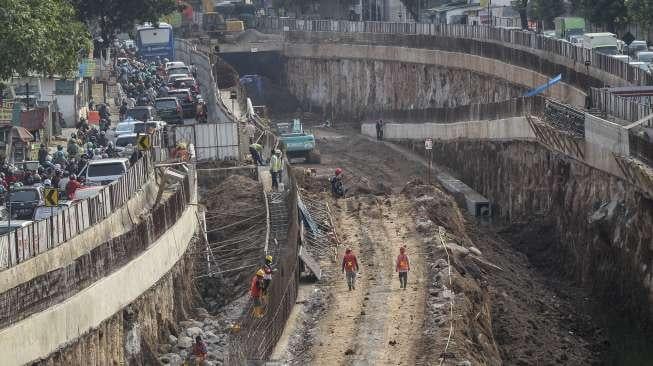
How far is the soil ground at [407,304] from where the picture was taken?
136ft

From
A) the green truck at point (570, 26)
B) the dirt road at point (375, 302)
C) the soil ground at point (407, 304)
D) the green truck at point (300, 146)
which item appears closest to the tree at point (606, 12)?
the green truck at point (570, 26)

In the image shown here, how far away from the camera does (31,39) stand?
190 feet

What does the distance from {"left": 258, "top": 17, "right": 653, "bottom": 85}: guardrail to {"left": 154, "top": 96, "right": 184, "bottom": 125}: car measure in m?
18.4

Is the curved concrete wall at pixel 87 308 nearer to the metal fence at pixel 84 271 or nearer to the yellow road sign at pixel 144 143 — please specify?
the metal fence at pixel 84 271

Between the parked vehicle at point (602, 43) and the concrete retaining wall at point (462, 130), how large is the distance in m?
9.16

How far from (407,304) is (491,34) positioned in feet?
188

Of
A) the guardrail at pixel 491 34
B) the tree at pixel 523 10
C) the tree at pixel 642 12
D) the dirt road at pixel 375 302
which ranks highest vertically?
the tree at pixel 642 12

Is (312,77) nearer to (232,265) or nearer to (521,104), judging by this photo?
(521,104)

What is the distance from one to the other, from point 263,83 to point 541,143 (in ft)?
183

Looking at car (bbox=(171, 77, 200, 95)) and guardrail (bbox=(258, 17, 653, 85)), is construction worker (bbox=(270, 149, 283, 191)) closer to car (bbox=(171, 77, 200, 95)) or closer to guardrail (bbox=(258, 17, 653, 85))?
guardrail (bbox=(258, 17, 653, 85))

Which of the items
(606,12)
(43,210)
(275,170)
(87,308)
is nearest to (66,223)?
(87,308)

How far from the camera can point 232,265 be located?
5272 cm

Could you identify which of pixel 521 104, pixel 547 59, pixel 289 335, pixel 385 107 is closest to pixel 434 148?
pixel 547 59

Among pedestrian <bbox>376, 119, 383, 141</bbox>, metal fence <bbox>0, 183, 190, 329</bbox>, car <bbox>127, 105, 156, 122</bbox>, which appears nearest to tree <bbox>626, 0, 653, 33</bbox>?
pedestrian <bbox>376, 119, 383, 141</bbox>
